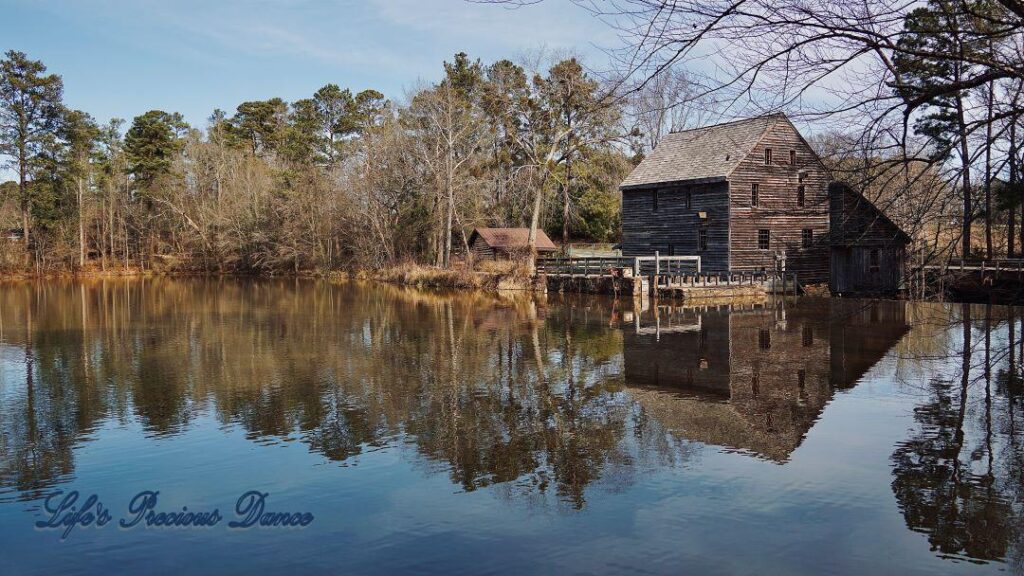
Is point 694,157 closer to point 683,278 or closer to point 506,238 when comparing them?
point 683,278

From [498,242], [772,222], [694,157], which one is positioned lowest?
[498,242]

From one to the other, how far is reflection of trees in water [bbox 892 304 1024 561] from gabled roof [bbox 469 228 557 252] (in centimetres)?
4010

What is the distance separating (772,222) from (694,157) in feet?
17.1

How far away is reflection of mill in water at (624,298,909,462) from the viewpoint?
445 inches

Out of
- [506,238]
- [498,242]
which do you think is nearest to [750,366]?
[498,242]

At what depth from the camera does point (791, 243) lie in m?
39.0

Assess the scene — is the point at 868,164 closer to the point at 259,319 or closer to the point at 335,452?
the point at 335,452

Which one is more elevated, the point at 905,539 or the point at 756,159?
the point at 756,159

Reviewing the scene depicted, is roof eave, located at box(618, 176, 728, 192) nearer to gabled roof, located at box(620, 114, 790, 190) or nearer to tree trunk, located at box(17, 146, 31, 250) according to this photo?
gabled roof, located at box(620, 114, 790, 190)

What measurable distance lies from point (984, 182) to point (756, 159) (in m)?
32.9

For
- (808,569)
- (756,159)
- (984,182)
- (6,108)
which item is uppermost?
(6,108)

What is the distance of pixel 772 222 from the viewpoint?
38.8 metres

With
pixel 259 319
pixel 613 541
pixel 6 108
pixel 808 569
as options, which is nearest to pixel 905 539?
pixel 808 569

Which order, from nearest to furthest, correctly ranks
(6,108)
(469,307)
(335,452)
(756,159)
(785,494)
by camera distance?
(785,494) < (335,452) < (469,307) < (756,159) < (6,108)
